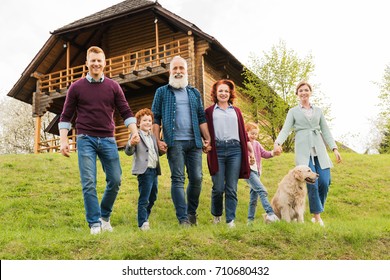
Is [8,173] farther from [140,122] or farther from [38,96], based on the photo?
[38,96]

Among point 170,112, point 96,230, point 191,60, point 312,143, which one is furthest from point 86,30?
point 96,230

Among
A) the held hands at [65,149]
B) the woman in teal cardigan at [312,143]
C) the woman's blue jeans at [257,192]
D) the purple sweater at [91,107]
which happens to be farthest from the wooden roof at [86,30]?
the held hands at [65,149]

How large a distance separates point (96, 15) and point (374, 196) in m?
15.8

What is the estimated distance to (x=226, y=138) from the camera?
5.84m

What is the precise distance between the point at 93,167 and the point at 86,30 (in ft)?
59.2

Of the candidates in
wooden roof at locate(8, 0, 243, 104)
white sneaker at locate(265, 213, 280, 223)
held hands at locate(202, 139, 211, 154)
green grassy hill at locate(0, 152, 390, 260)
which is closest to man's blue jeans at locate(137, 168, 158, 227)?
green grassy hill at locate(0, 152, 390, 260)

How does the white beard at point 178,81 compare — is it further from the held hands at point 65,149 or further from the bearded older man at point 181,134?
the held hands at point 65,149

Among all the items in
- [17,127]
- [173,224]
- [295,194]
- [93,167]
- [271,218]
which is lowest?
[173,224]

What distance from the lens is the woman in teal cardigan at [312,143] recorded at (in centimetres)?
623

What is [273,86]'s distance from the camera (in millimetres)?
23281

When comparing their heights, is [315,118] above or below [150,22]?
below

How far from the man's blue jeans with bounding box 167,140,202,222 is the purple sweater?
A: 840 millimetres

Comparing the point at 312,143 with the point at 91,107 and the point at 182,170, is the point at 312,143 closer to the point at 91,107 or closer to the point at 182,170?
the point at 182,170

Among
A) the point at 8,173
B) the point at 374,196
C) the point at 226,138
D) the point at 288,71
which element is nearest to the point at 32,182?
the point at 8,173
